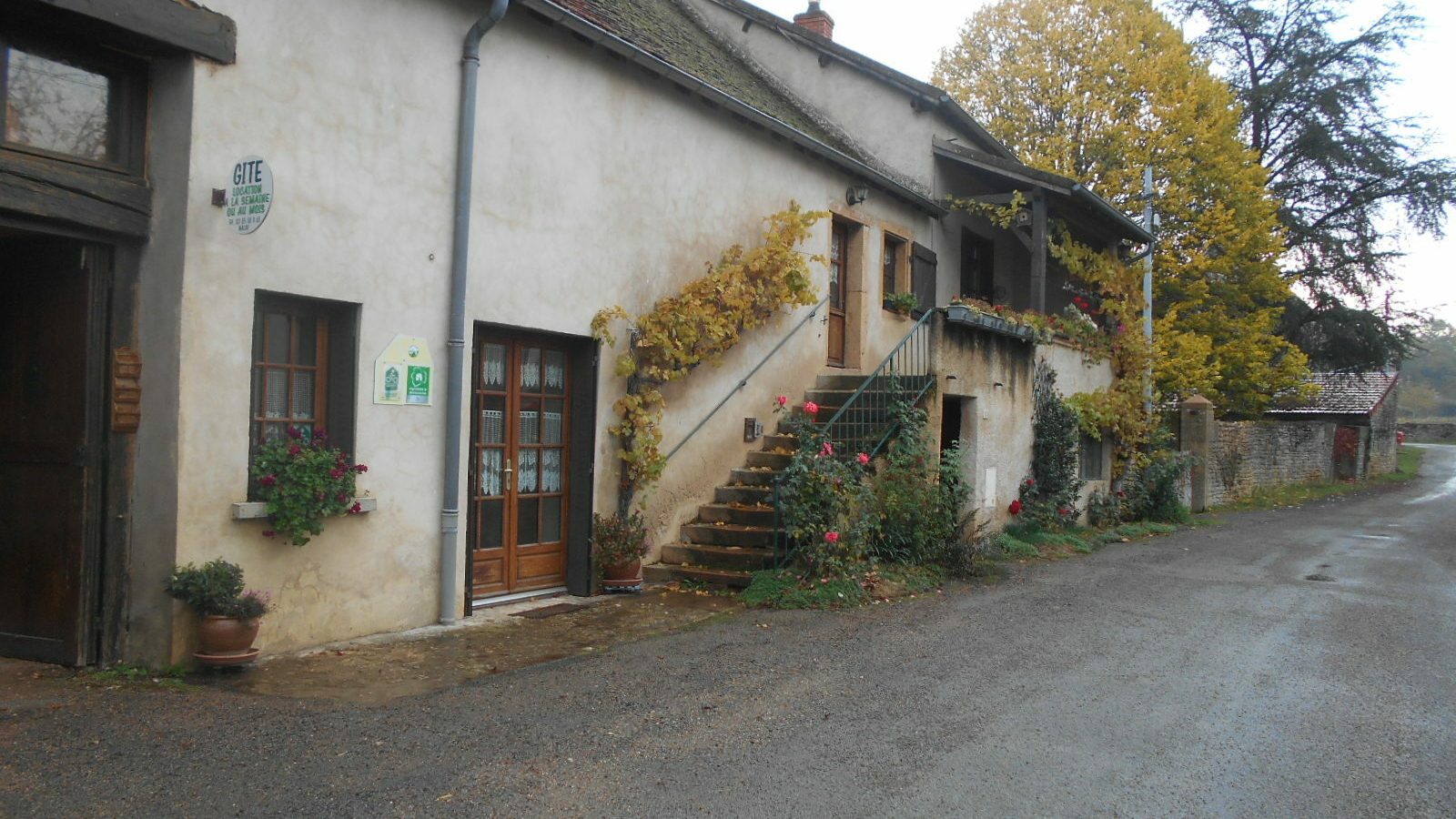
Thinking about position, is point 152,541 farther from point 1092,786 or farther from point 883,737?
point 1092,786

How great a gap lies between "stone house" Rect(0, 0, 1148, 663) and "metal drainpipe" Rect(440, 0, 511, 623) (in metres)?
0.02

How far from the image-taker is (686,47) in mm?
11258

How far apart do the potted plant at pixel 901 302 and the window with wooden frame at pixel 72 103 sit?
934 cm

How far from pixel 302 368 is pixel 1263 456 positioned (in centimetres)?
2314

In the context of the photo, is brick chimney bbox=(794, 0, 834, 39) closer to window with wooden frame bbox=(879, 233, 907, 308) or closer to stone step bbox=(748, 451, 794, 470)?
window with wooden frame bbox=(879, 233, 907, 308)

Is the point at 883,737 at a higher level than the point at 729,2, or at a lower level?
lower

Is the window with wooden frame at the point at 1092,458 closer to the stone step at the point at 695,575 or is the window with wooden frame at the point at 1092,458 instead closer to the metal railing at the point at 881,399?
the metal railing at the point at 881,399

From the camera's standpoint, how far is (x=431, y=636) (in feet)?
21.7

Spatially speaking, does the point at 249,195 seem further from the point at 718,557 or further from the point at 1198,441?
the point at 1198,441

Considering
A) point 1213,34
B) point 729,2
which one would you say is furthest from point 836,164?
point 1213,34

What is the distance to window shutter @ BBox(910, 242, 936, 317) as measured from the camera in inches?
538

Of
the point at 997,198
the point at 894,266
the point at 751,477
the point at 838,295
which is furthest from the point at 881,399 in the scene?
the point at 997,198

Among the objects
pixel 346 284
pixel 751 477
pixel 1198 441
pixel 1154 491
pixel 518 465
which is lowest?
pixel 1154 491

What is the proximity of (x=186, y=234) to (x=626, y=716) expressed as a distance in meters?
3.49
